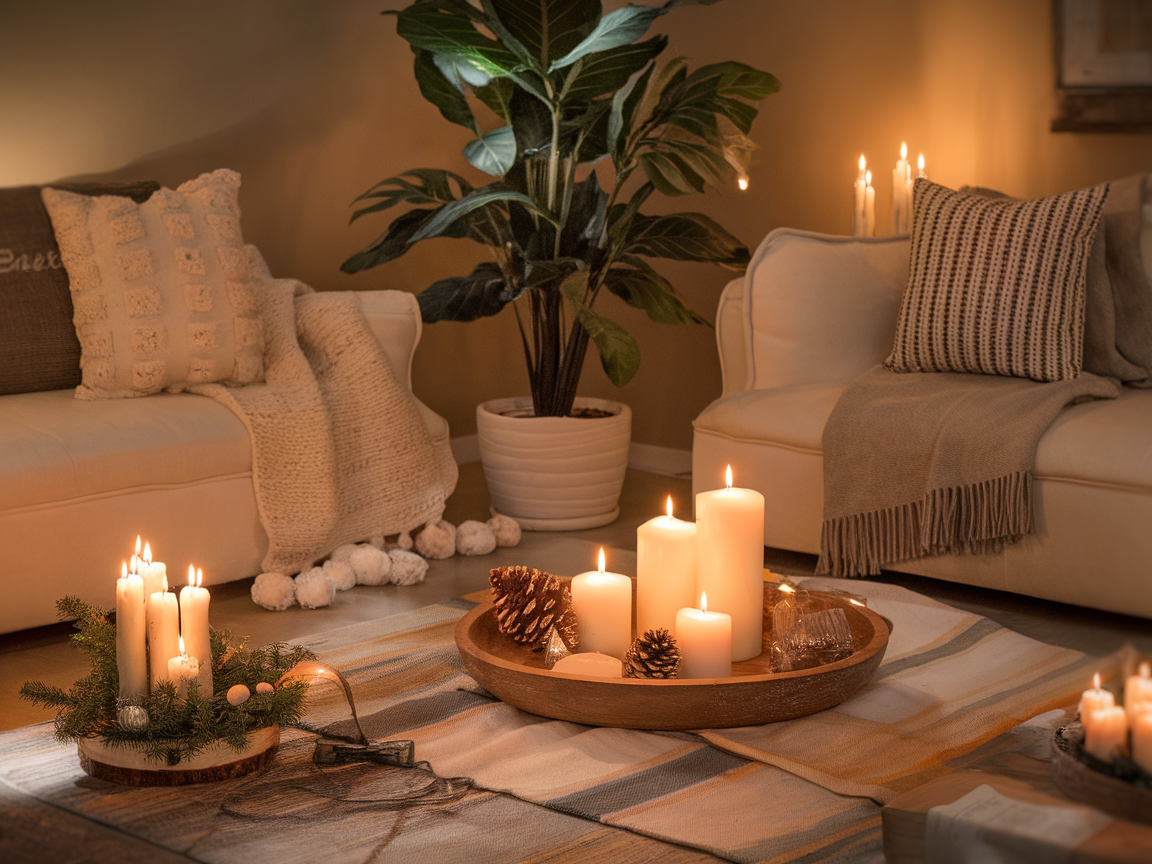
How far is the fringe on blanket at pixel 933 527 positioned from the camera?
2295mm

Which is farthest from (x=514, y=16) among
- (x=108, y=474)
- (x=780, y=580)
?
(x=780, y=580)

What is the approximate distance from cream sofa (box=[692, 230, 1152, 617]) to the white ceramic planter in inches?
13.6

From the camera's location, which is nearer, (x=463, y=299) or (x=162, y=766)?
(x=162, y=766)

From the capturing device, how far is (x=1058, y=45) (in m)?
0.88

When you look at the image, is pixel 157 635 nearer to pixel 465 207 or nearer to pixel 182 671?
pixel 182 671

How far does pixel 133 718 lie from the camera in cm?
149

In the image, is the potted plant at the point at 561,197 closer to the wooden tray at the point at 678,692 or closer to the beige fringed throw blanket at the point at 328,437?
the beige fringed throw blanket at the point at 328,437

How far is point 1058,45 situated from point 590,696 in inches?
39.1

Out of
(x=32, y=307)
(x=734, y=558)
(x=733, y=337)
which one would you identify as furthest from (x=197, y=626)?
(x=733, y=337)

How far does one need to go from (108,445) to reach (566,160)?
57.5 inches

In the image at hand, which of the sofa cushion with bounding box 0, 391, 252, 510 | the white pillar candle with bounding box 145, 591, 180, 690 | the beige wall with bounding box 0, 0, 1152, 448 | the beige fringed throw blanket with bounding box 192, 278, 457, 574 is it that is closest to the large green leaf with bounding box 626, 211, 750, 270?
the beige wall with bounding box 0, 0, 1152, 448

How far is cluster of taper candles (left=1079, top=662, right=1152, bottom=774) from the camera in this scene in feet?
2.34

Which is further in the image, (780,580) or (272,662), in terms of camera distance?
(780,580)

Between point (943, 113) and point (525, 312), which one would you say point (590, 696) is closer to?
point (943, 113)
